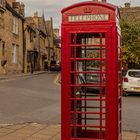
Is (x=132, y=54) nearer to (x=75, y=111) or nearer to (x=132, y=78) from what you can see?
(x=132, y=78)

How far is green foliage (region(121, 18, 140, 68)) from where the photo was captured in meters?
35.2

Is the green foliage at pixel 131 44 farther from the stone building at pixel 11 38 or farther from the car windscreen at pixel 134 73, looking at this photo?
the stone building at pixel 11 38

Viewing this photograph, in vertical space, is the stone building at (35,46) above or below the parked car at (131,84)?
above

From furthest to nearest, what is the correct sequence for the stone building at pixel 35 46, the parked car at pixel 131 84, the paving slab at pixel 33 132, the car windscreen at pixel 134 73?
the stone building at pixel 35 46 < the car windscreen at pixel 134 73 < the parked car at pixel 131 84 < the paving slab at pixel 33 132

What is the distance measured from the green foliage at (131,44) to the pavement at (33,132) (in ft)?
82.8

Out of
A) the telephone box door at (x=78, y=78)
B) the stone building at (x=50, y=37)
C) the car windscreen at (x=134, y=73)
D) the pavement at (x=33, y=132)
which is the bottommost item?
the pavement at (x=33, y=132)

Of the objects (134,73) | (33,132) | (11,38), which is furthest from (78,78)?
Answer: (11,38)

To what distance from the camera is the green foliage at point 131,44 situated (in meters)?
35.2

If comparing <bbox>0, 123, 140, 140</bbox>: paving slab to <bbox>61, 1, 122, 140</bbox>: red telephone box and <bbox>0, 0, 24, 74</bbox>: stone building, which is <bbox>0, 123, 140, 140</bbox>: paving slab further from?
<bbox>0, 0, 24, 74</bbox>: stone building

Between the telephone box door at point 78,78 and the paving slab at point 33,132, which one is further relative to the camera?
the paving slab at point 33,132

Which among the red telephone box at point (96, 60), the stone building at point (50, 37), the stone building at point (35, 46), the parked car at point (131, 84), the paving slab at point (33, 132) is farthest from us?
the stone building at point (50, 37)

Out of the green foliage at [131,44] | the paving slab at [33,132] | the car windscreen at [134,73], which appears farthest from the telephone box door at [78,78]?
the green foliage at [131,44]

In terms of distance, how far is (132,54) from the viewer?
35.2 meters

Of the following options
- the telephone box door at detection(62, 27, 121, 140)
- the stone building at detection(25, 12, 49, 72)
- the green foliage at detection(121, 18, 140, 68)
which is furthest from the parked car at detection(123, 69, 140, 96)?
the stone building at detection(25, 12, 49, 72)
